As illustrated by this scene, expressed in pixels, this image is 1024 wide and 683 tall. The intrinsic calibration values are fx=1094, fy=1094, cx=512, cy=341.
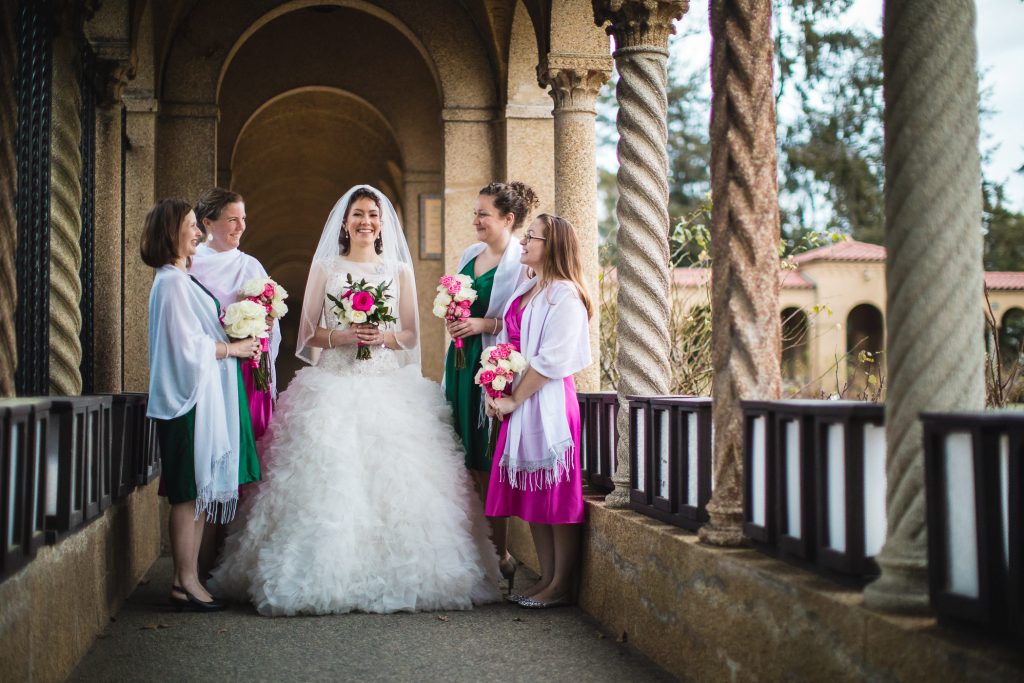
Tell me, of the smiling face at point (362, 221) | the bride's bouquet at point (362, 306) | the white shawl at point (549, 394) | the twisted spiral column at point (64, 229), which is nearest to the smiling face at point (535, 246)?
the white shawl at point (549, 394)

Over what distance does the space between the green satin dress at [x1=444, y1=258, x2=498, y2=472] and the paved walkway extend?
880 mm

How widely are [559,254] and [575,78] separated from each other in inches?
102

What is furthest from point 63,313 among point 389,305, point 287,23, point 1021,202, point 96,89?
point 1021,202

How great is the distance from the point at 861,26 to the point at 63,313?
89.7 feet

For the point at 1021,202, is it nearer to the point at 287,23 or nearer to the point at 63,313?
the point at 287,23

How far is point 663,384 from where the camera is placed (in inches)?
220

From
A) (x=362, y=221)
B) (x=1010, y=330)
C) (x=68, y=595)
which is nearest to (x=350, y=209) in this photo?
(x=362, y=221)

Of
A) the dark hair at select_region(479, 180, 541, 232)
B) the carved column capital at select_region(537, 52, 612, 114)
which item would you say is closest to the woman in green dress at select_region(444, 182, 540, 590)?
the dark hair at select_region(479, 180, 541, 232)

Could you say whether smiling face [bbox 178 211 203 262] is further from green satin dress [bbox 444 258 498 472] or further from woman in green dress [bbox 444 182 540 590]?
green satin dress [bbox 444 258 498 472]

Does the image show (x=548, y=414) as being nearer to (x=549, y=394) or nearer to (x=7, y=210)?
(x=549, y=394)

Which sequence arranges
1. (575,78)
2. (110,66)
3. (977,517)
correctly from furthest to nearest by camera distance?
(110,66), (575,78), (977,517)

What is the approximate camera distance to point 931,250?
287cm

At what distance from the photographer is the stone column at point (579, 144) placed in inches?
281

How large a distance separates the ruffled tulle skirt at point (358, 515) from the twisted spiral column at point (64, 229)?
120 cm
